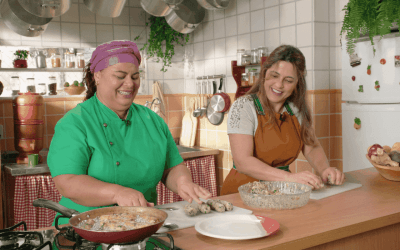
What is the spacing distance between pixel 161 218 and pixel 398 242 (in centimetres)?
95

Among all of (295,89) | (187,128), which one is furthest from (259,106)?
(187,128)

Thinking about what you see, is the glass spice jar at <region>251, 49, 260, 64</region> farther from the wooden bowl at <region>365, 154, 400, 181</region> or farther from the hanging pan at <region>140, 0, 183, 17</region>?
the wooden bowl at <region>365, 154, 400, 181</region>

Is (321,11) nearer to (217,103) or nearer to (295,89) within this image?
(295,89)

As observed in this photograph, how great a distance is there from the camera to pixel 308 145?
2.18 m

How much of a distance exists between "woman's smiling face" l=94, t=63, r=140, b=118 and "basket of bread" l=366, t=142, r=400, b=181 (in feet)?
3.82

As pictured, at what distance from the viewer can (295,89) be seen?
85.1 inches

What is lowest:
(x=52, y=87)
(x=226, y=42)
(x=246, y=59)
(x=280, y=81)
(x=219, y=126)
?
(x=219, y=126)

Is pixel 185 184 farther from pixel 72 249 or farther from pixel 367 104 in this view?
pixel 367 104

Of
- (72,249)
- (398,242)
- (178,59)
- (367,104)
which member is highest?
(178,59)

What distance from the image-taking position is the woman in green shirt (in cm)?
142

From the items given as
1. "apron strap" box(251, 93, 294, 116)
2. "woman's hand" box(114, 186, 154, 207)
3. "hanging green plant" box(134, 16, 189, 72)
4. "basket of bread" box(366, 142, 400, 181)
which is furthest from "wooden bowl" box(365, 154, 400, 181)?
"hanging green plant" box(134, 16, 189, 72)

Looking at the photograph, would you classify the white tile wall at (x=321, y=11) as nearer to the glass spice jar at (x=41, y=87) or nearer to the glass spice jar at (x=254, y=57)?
the glass spice jar at (x=254, y=57)

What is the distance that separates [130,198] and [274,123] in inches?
41.9

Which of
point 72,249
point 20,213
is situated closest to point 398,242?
point 72,249
